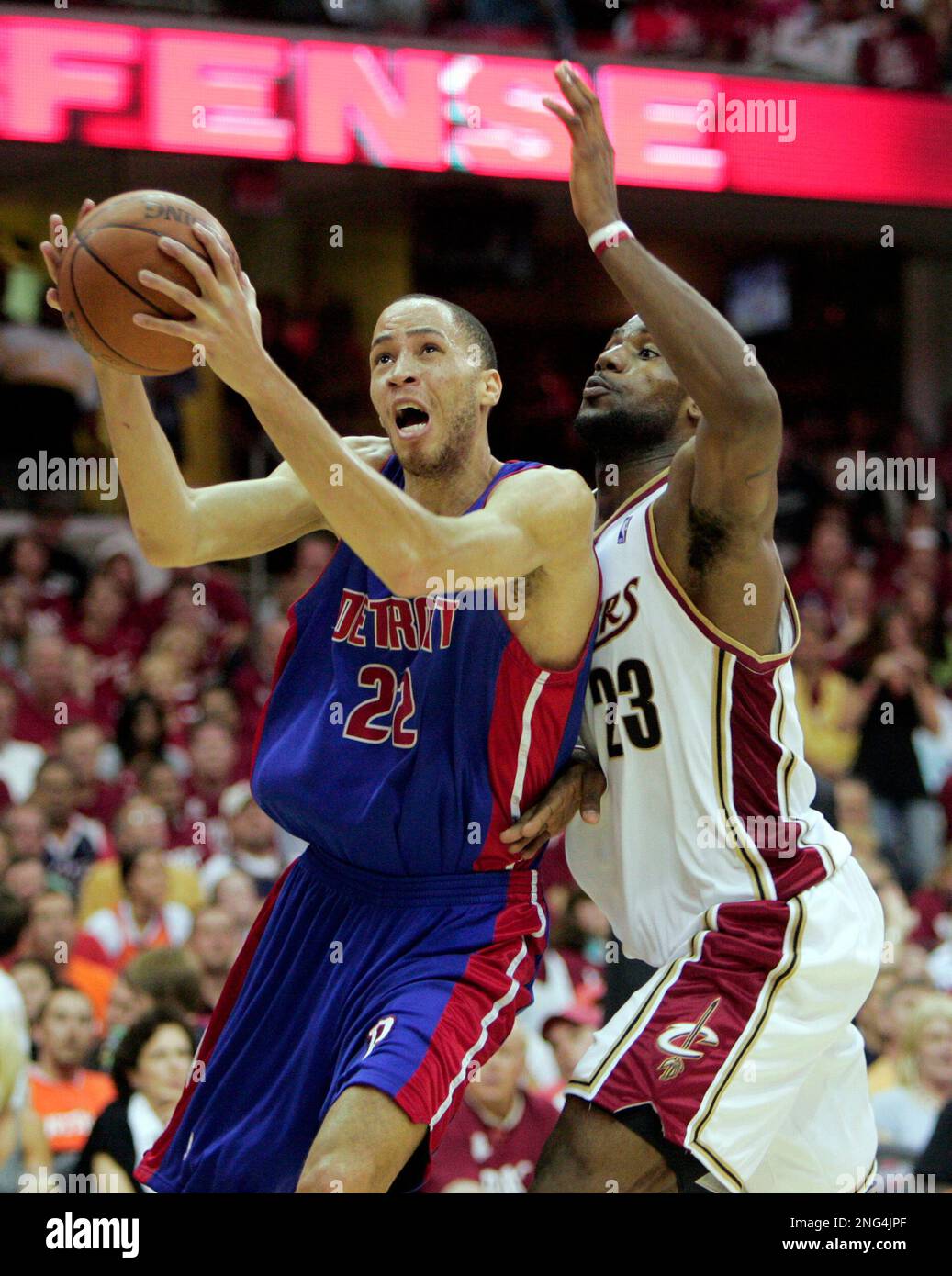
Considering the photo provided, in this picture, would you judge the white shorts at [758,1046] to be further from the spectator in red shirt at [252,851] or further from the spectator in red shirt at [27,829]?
the spectator in red shirt at [27,829]

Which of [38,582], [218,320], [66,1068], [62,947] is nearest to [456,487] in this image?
[218,320]

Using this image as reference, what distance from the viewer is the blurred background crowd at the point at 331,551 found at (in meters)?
6.06

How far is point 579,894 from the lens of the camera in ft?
25.0

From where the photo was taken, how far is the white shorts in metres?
3.61

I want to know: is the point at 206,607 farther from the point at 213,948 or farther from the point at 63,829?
the point at 213,948

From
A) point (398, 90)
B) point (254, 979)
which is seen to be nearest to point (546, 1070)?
point (254, 979)

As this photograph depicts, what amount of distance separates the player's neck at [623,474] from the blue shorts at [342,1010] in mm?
981

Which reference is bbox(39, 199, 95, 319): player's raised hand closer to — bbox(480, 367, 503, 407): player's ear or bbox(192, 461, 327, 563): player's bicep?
bbox(192, 461, 327, 563): player's bicep

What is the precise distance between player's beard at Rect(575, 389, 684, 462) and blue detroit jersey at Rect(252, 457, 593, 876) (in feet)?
1.15

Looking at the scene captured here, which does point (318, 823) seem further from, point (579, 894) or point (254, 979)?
point (579, 894)

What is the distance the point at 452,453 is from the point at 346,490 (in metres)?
0.67

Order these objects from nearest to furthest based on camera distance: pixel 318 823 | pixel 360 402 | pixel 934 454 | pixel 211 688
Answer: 1. pixel 318 823
2. pixel 211 688
3. pixel 360 402
4. pixel 934 454

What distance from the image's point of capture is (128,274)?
3342 mm
